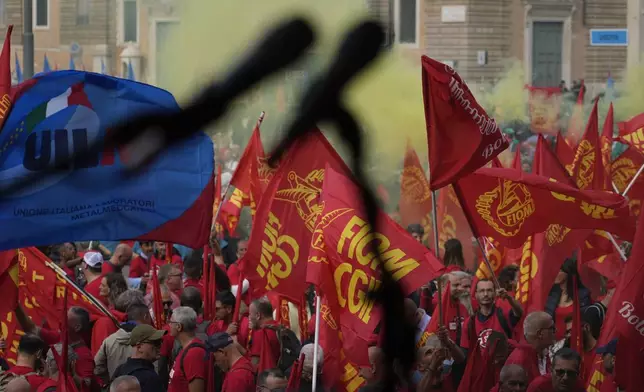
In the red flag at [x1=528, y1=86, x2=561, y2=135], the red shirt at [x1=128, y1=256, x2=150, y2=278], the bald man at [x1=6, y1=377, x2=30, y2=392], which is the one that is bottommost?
the red shirt at [x1=128, y1=256, x2=150, y2=278]

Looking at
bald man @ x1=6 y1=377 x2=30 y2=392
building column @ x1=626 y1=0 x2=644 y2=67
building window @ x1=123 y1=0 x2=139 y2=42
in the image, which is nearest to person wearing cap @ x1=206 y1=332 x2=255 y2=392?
bald man @ x1=6 y1=377 x2=30 y2=392

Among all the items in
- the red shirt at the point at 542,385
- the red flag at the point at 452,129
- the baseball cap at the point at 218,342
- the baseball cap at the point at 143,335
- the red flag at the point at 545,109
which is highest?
the red flag at the point at 452,129

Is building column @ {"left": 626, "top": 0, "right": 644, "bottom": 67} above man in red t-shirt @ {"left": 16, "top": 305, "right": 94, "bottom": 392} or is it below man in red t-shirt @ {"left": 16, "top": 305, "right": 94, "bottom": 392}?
above

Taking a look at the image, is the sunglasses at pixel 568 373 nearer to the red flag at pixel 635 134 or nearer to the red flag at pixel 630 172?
the red flag at pixel 630 172

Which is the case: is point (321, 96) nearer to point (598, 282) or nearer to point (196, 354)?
point (196, 354)

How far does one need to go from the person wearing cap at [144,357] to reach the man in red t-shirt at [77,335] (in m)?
0.45

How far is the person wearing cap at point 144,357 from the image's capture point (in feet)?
26.3

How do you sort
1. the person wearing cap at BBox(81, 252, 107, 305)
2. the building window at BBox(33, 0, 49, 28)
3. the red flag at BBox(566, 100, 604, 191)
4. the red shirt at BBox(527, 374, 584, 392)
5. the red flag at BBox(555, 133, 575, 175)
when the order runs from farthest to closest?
the building window at BBox(33, 0, 49, 28) < the red flag at BBox(555, 133, 575, 175) < the red flag at BBox(566, 100, 604, 191) < the person wearing cap at BBox(81, 252, 107, 305) < the red shirt at BBox(527, 374, 584, 392)

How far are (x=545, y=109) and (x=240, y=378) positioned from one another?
2175 cm

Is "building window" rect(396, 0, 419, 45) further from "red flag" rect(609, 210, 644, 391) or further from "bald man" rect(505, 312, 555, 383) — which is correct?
"red flag" rect(609, 210, 644, 391)

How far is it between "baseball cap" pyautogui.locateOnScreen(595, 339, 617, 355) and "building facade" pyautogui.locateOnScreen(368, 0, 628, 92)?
29417mm

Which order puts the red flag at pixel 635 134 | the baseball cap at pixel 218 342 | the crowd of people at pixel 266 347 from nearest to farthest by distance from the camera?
1. the crowd of people at pixel 266 347
2. the baseball cap at pixel 218 342
3. the red flag at pixel 635 134

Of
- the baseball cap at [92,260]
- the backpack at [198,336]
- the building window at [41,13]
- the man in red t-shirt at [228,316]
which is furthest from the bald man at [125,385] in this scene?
the building window at [41,13]

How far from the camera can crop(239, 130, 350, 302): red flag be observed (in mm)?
9320
